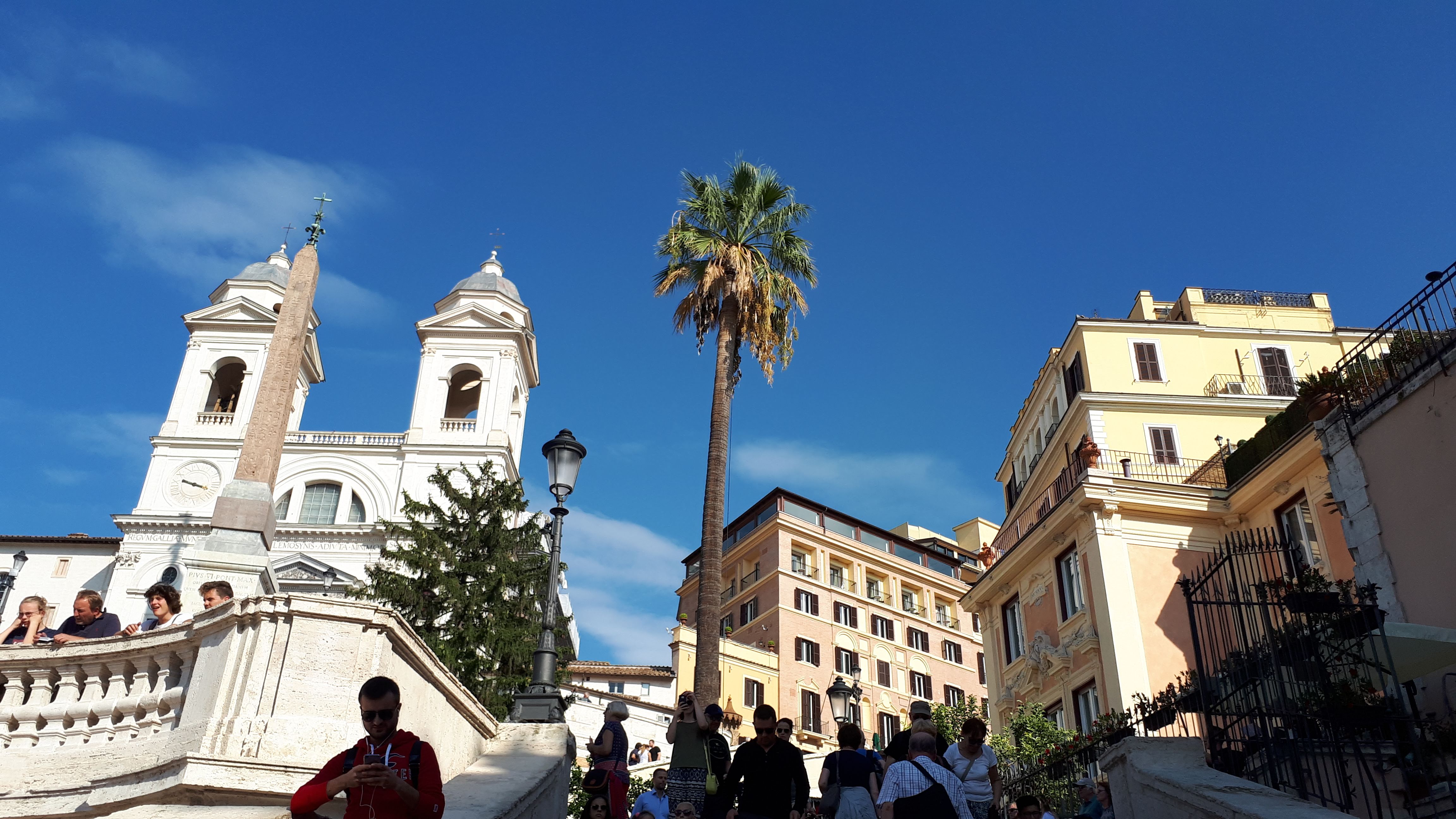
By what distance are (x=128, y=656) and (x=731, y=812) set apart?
16.4 ft

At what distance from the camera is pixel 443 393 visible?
53.3 metres

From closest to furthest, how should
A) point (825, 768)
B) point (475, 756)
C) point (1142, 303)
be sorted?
point (825, 768) < point (475, 756) < point (1142, 303)

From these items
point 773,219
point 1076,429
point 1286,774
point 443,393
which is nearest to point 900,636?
point 443,393

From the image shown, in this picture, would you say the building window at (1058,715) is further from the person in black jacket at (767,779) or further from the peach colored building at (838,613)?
the peach colored building at (838,613)

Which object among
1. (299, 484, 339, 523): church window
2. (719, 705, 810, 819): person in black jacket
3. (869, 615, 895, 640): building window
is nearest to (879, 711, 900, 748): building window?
(869, 615, 895, 640): building window

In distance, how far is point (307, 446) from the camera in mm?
51281

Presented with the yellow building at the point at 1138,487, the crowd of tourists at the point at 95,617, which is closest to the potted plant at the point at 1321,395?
the yellow building at the point at 1138,487

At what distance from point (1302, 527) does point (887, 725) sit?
35900mm

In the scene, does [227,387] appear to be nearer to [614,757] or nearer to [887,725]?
[887,725]

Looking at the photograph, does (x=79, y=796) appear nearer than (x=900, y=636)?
Yes

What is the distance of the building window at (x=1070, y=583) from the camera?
2662 cm

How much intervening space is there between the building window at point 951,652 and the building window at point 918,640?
102 centimetres

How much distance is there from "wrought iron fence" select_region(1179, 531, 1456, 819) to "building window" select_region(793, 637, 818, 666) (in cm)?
4514

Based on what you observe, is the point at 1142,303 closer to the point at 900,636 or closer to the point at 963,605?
the point at 963,605
